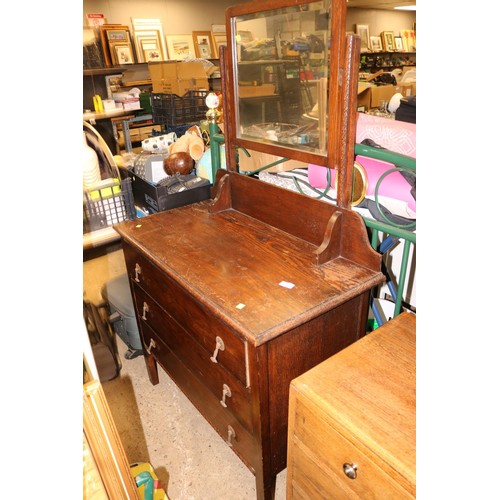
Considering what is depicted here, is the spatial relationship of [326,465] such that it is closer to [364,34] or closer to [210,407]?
[210,407]

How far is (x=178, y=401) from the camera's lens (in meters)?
1.93

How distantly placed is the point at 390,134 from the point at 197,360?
3.41 feet

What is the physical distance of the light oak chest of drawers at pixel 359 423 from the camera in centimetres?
74

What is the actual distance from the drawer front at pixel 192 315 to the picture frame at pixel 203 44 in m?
5.54

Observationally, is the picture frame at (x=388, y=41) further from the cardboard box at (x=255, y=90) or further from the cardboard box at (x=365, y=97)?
the cardboard box at (x=255, y=90)

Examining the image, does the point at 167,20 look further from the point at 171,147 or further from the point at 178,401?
the point at 178,401

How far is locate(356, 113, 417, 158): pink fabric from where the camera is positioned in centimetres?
133

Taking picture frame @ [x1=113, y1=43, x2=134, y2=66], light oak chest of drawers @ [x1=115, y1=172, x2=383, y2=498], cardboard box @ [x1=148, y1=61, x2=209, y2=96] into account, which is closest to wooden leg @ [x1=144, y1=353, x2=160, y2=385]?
light oak chest of drawers @ [x1=115, y1=172, x2=383, y2=498]

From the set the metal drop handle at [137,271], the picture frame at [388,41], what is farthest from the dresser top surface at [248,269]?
the picture frame at [388,41]
